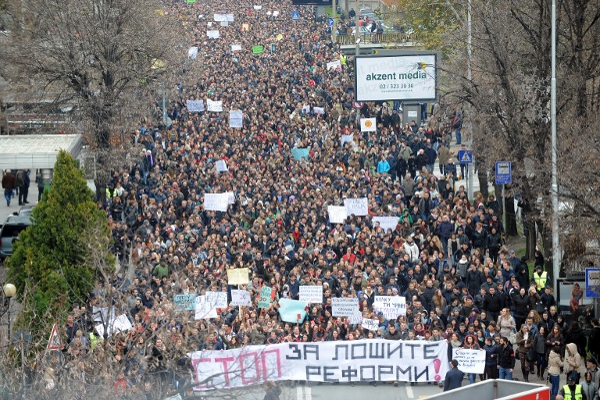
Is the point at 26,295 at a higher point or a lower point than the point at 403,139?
lower

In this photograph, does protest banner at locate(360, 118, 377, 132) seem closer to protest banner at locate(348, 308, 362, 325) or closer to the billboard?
the billboard

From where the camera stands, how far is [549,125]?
1236 inches

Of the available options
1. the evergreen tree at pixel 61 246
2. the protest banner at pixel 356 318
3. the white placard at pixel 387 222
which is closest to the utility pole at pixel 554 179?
the protest banner at pixel 356 318

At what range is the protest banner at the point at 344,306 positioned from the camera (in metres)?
26.5

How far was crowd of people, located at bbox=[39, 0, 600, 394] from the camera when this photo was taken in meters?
24.6

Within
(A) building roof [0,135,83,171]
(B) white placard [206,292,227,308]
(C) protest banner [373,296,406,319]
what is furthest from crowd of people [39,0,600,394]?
(A) building roof [0,135,83,171]

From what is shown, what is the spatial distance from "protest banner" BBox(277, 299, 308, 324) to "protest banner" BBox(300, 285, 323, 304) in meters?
0.13

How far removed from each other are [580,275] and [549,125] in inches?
194

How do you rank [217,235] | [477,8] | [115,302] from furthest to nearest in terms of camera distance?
1. [477,8]
2. [217,235]
3. [115,302]

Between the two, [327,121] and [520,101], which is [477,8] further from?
[327,121]

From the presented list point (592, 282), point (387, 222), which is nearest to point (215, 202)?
point (387, 222)

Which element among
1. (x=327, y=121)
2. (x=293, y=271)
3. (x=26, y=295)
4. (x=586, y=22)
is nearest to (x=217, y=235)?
(x=293, y=271)

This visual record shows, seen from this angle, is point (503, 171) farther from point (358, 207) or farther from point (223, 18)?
point (223, 18)

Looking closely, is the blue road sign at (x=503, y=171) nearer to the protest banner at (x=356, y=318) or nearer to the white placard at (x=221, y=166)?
the protest banner at (x=356, y=318)
